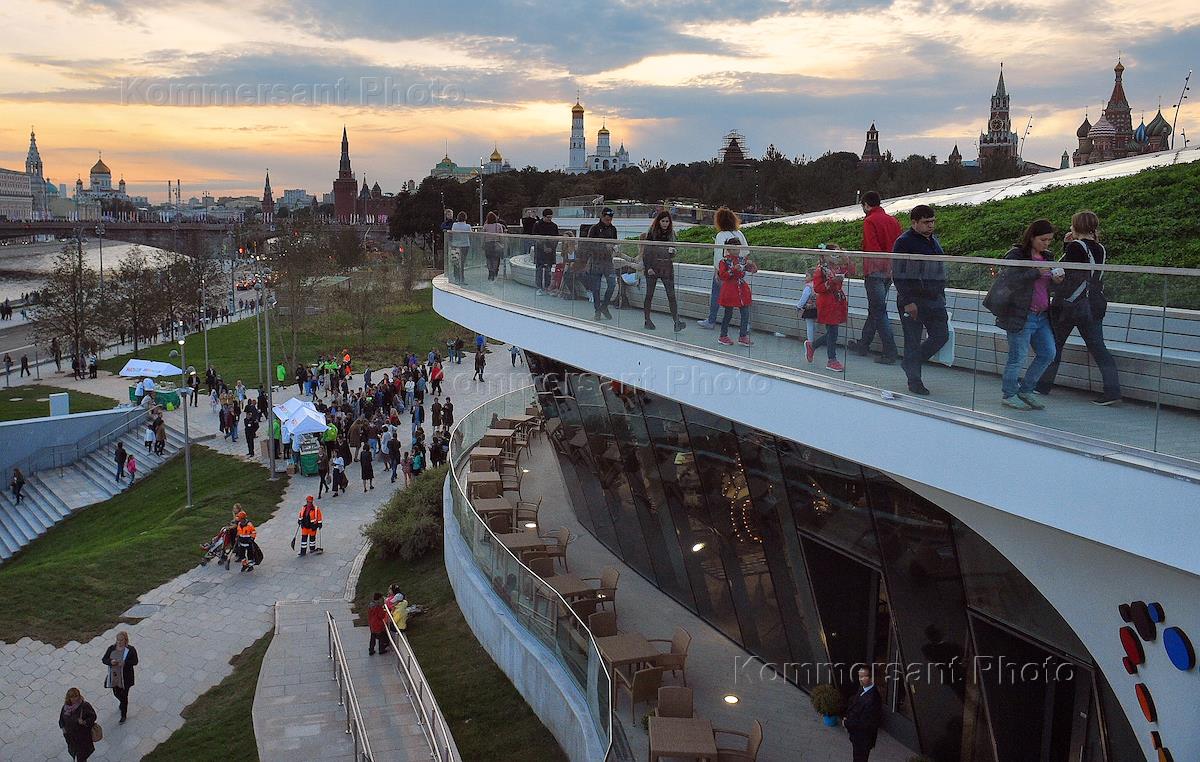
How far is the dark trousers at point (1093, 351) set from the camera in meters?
6.48

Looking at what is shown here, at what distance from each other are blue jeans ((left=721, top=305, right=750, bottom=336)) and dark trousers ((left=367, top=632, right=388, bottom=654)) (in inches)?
362

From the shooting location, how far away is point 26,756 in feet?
48.4

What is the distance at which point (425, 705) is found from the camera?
12.7m

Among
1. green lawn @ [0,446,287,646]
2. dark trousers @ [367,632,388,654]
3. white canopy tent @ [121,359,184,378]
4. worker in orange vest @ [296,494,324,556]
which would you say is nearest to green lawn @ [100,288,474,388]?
white canopy tent @ [121,359,184,378]

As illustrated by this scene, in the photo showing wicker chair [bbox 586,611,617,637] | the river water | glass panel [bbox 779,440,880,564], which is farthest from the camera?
the river water

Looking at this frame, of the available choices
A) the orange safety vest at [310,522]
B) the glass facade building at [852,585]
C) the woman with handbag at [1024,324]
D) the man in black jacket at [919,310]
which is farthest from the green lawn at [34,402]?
the woman with handbag at [1024,324]

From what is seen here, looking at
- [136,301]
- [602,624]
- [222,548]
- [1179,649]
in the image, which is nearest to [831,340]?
[1179,649]

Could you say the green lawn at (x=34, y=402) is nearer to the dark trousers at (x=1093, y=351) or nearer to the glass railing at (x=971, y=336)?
the glass railing at (x=971, y=336)

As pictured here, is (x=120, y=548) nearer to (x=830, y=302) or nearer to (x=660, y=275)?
(x=660, y=275)

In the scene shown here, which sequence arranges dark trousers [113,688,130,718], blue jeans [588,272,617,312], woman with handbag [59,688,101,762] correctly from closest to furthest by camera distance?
1. blue jeans [588,272,617,312]
2. woman with handbag [59,688,101,762]
3. dark trousers [113,688,130,718]

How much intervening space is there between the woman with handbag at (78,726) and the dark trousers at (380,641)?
418 centimetres

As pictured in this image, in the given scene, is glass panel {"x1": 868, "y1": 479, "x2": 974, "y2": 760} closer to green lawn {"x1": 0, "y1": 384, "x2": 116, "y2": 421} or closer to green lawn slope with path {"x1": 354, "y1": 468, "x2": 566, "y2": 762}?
green lawn slope with path {"x1": 354, "y1": 468, "x2": 566, "y2": 762}

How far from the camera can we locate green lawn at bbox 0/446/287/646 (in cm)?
2006

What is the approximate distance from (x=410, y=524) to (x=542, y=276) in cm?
852
